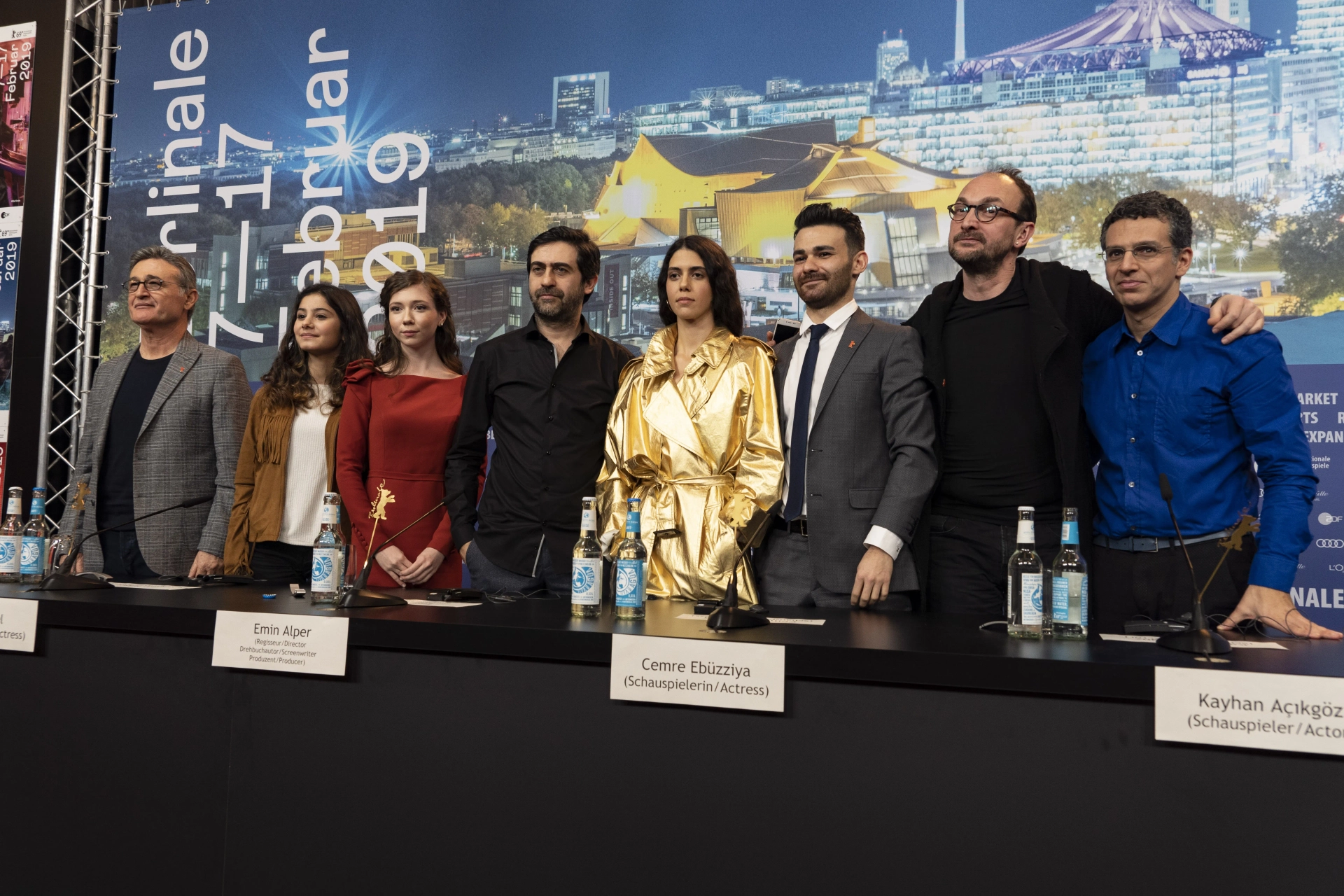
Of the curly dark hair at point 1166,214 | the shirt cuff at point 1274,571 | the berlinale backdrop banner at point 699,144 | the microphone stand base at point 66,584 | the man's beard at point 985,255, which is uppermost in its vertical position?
the berlinale backdrop banner at point 699,144

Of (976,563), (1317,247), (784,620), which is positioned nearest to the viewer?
(784,620)

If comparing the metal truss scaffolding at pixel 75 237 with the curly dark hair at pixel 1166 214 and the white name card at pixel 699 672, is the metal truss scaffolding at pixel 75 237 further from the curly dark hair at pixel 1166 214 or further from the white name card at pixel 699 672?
the curly dark hair at pixel 1166 214

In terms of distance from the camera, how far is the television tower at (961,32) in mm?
3910

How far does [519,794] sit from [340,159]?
Answer: 3928 mm

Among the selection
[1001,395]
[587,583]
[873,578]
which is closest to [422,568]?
[587,583]

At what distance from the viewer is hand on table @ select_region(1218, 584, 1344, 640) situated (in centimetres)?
173

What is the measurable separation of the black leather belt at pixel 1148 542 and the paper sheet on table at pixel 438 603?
138cm

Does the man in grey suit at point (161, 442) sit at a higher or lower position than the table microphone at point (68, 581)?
higher

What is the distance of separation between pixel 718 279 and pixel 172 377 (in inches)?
67.5

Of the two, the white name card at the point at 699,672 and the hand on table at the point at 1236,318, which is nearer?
the white name card at the point at 699,672

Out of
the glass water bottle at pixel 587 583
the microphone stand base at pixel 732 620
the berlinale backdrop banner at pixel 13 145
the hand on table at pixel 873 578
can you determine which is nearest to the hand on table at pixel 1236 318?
the hand on table at pixel 873 578

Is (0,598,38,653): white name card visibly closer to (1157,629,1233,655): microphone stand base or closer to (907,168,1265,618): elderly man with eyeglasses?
A: (907,168,1265,618): elderly man with eyeglasses

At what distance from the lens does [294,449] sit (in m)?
2.98

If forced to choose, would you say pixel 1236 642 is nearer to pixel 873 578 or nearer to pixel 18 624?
pixel 873 578
